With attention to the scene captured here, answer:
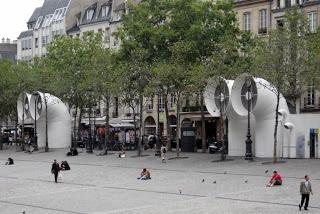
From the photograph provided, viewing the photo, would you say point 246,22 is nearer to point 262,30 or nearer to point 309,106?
point 262,30

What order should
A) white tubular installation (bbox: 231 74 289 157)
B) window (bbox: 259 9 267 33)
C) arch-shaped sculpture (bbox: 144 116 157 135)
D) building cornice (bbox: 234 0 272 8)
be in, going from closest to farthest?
1. white tubular installation (bbox: 231 74 289 157)
2. window (bbox: 259 9 267 33)
3. building cornice (bbox: 234 0 272 8)
4. arch-shaped sculpture (bbox: 144 116 157 135)

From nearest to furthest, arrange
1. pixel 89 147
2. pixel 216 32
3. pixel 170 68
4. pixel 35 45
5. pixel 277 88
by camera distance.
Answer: pixel 277 88 < pixel 170 68 < pixel 216 32 < pixel 89 147 < pixel 35 45

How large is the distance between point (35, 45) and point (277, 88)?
8118cm

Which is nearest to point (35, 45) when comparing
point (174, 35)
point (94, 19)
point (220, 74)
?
point (94, 19)

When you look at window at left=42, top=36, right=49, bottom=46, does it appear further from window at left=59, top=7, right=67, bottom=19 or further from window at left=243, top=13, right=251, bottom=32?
window at left=243, top=13, right=251, bottom=32

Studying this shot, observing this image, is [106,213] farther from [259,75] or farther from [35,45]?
[35,45]

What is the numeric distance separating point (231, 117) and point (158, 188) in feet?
58.5

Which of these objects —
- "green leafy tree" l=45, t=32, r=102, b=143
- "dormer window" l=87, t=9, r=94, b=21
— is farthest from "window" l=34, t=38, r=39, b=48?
"green leafy tree" l=45, t=32, r=102, b=143

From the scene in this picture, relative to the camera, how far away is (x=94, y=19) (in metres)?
106

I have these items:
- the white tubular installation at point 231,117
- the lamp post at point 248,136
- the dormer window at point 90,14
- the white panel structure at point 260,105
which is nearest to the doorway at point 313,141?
the white panel structure at point 260,105

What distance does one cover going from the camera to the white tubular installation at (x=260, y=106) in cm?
4950

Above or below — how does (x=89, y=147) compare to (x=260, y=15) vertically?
below

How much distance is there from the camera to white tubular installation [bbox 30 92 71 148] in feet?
245

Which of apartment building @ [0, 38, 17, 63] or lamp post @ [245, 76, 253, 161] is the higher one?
apartment building @ [0, 38, 17, 63]
